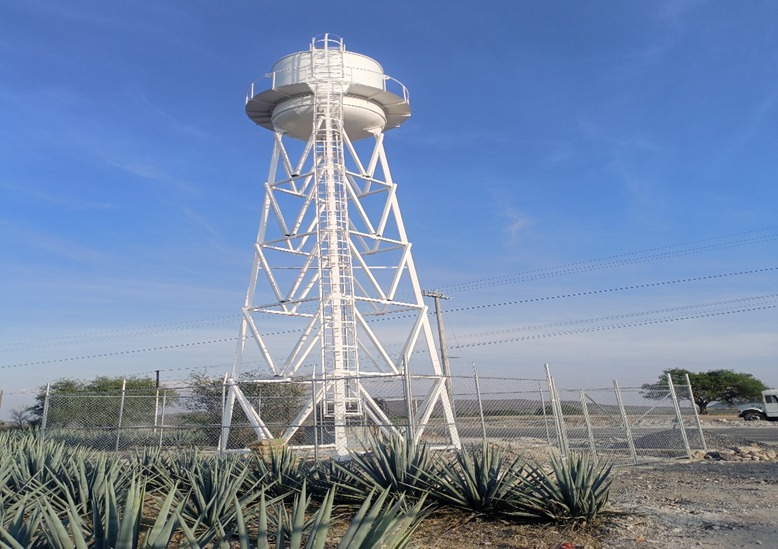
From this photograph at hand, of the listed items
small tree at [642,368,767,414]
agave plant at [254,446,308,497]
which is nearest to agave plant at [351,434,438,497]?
agave plant at [254,446,308,497]

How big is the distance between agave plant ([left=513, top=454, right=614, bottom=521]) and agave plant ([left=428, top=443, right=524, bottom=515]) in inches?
7.3

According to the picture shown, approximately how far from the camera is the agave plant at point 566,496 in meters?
7.18

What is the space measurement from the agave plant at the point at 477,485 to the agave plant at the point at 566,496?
0.60 ft

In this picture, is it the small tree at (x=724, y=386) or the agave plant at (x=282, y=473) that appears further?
the small tree at (x=724, y=386)

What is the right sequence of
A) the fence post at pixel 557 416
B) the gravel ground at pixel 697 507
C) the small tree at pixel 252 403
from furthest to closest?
the small tree at pixel 252 403 < the fence post at pixel 557 416 < the gravel ground at pixel 697 507

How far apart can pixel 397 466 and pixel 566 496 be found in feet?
6.87

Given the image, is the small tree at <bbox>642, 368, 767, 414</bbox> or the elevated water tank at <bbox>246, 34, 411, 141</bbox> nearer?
the elevated water tank at <bbox>246, 34, 411, 141</bbox>

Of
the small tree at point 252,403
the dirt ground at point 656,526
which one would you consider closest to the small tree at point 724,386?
the small tree at point 252,403

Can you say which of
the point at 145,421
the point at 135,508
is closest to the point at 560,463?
the point at 135,508

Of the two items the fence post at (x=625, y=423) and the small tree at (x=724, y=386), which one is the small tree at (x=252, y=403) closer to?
the fence post at (x=625, y=423)

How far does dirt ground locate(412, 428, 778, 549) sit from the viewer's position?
642cm

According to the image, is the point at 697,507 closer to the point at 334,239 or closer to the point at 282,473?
the point at 282,473

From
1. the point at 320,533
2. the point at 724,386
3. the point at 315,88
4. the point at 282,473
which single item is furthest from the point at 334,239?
the point at 724,386

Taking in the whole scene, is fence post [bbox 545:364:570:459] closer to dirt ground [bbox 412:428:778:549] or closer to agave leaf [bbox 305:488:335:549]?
dirt ground [bbox 412:428:778:549]
